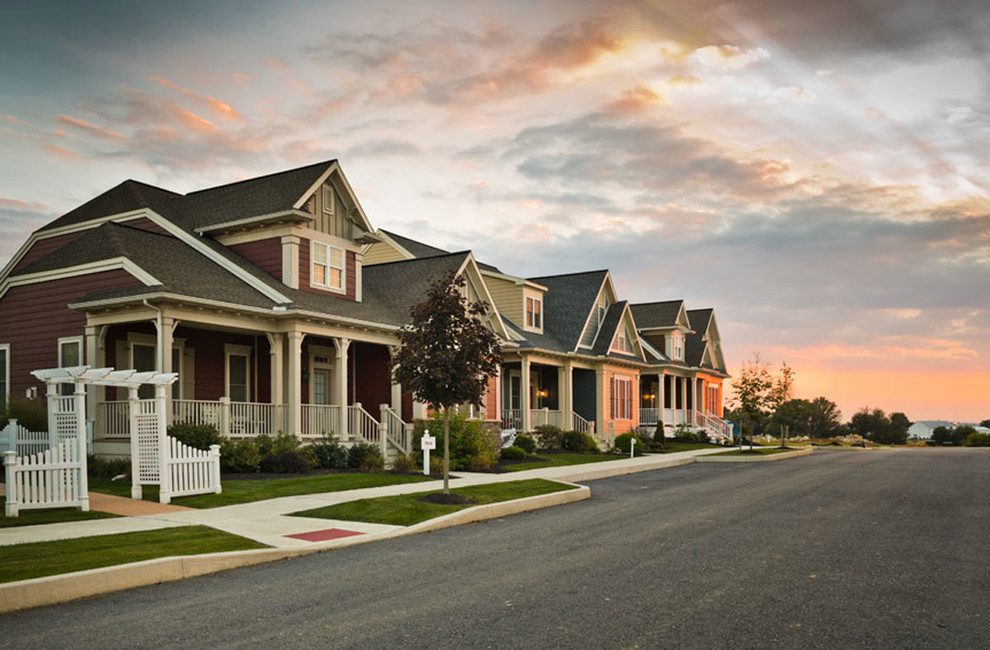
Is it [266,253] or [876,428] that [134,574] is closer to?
[266,253]

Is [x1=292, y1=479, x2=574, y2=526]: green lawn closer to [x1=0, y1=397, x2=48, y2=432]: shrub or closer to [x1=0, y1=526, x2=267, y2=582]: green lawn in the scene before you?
[x1=0, y1=526, x2=267, y2=582]: green lawn

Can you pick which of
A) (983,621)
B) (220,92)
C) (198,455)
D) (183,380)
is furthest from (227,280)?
(983,621)

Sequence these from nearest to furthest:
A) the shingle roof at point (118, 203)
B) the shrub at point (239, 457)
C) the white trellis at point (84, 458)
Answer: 1. the white trellis at point (84, 458)
2. the shrub at point (239, 457)
3. the shingle roof at point (118, 203)

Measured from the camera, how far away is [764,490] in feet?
66.0

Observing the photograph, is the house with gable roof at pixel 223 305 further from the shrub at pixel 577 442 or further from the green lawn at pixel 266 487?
the shrub at pixel 577 442

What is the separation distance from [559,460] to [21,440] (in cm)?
1843

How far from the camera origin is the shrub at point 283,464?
20.7m

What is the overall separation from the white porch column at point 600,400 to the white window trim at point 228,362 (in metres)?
21.1

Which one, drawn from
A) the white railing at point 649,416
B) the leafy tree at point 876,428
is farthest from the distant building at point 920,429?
the white railing at point 649,416

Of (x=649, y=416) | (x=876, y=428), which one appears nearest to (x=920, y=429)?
(x=876, y=428)

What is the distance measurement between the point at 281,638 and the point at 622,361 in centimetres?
3753

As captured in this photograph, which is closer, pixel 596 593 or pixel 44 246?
pixel 596 593

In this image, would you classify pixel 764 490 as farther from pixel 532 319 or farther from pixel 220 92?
pixel 532 319

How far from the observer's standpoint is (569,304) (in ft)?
145
